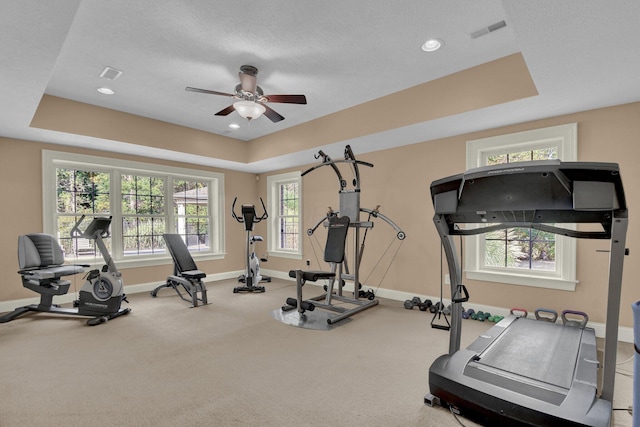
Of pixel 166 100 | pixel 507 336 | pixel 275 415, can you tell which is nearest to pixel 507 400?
pixel 507 336

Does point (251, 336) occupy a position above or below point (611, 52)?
below

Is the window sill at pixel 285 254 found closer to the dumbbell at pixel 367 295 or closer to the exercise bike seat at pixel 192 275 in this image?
the dumbbell at pixel 367 295

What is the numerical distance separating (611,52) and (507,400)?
7.86 ft

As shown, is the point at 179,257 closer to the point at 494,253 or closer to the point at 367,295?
the point at 367,295

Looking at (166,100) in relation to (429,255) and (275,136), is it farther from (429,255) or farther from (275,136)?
(429,255)

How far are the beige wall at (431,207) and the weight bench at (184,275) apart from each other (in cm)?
212

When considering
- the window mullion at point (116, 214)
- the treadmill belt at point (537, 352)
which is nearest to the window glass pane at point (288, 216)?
the window mullion at point (116, 214)

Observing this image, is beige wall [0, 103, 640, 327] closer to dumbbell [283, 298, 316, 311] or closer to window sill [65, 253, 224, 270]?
window sill [65, 253, 224, 270]

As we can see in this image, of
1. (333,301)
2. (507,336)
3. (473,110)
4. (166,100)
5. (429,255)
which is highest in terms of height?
(166,100)

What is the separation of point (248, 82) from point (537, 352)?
11.4 ft

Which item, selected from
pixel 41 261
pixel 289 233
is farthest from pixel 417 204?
pixel 41 261

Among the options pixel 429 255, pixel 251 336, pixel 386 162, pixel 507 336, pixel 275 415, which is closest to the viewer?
pixel 275 415

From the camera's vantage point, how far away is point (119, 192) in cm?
499

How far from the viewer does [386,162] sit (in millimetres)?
4781
